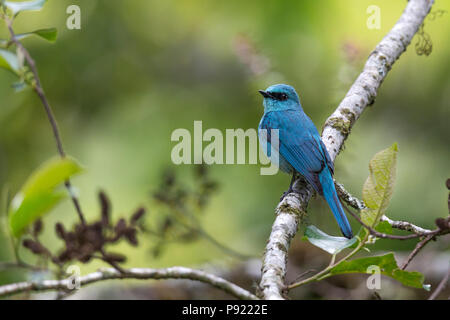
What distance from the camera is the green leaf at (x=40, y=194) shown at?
53.9 inches

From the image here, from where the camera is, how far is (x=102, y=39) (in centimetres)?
677

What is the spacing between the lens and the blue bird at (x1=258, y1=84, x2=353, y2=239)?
10.7 feet

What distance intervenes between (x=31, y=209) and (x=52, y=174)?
6.3 inches

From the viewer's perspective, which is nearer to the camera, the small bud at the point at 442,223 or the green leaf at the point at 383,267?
the small bud at the point at 442,223

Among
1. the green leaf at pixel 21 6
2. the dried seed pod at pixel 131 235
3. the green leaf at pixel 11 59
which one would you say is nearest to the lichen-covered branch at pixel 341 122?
the dried seed pod at pixel 131 235

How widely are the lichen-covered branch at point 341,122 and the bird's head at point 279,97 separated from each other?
0.87 m

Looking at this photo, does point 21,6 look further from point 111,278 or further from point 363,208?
point 363,208

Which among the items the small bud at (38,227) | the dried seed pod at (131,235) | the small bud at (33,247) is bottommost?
the small bud at (33,247)

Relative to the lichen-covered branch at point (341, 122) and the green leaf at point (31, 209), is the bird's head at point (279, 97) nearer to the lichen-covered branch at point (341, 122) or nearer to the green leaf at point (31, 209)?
the lichen-covered branch at point (341, 122)

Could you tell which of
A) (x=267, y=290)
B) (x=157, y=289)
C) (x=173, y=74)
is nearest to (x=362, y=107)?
(x=267, y=290)

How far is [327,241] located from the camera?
218 centimetres

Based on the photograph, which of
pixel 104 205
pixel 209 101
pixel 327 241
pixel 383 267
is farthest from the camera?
pixel 209 101

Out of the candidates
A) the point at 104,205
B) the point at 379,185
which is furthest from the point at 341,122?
the point at 104,205
